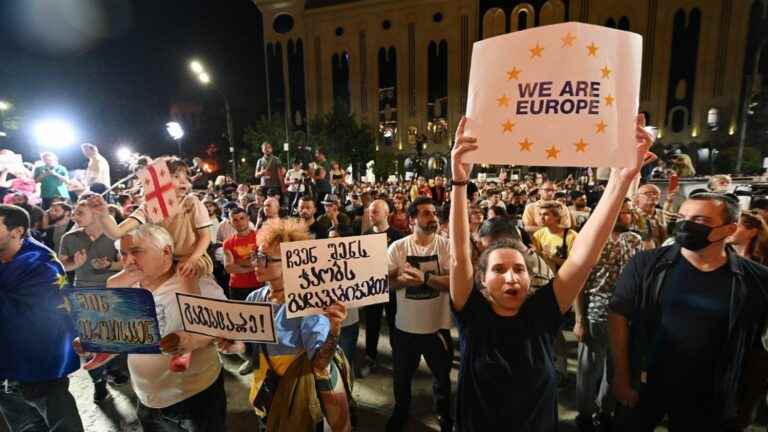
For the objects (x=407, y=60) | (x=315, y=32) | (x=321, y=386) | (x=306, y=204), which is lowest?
(x=321, y=386)

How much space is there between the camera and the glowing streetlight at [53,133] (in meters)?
19.0

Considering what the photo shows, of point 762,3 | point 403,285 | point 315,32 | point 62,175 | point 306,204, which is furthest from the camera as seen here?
point 315,32

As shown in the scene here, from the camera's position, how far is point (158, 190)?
3.51 meters

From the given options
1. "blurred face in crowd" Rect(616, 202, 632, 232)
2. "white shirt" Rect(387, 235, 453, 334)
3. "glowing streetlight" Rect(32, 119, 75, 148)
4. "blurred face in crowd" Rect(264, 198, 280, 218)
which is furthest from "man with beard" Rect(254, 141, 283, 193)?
"glowing streetlight" Rect(32, 119, 75, 148)

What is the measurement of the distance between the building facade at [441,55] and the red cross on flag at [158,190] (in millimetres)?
37951

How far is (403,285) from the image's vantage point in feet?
11.1

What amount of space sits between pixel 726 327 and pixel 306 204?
4730mm

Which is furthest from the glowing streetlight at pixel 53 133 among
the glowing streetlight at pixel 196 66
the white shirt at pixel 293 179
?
the white shirt at pixel 293 179

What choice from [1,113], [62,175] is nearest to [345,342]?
[62,175]

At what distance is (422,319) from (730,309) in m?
2.08

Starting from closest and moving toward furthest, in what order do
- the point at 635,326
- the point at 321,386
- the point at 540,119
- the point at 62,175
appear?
the point at 540,119, the point at 321,386, the point at 635,326, the point at 62,175

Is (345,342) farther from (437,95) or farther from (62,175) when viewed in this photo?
(437,95)

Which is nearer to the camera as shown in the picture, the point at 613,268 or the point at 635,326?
the point at 635,326

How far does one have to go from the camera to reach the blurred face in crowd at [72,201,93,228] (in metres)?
4.14
